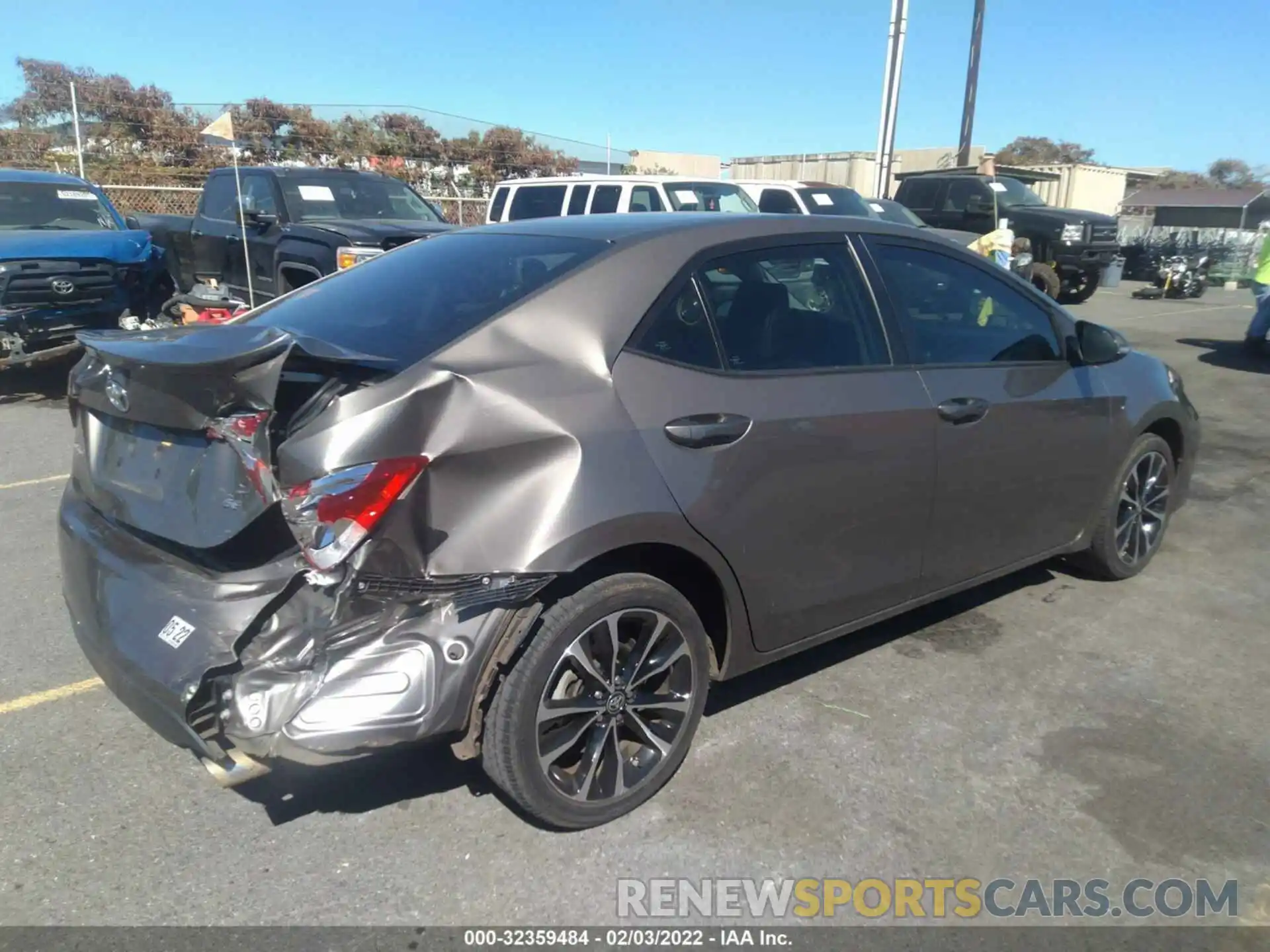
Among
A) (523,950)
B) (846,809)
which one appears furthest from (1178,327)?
(523,950)

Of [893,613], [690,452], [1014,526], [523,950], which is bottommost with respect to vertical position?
[523,950]

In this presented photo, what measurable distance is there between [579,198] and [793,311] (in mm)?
9463

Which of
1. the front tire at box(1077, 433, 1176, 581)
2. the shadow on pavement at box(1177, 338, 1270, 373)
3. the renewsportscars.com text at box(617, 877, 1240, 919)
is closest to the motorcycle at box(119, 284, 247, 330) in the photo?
the renewsportscars.com text at box(617, 877, 1240, 919)

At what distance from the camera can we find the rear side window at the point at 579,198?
12188mm

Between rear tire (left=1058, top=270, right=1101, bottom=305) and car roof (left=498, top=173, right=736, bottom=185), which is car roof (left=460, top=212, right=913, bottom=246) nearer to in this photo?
car roof (left=498, top=173, right=736, bottom=185)

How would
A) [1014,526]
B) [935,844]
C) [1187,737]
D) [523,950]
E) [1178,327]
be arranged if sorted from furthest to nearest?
[1178,327], [1014,526], [1187,737], [935,844], [523,950]

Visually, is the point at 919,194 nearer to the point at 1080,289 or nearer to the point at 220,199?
the point at 1080,289

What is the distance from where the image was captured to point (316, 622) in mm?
2512

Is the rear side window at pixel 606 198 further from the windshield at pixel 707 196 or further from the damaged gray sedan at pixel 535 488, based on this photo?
the damaged gray sedan at pixel 535 488

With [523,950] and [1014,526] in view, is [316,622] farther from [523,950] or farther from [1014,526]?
[1014,526]

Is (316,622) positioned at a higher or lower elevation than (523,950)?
higher

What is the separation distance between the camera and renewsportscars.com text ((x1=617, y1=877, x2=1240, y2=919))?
2645mm

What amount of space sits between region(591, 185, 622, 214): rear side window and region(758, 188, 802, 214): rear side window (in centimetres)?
236

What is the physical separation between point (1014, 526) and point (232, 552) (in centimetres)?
307
